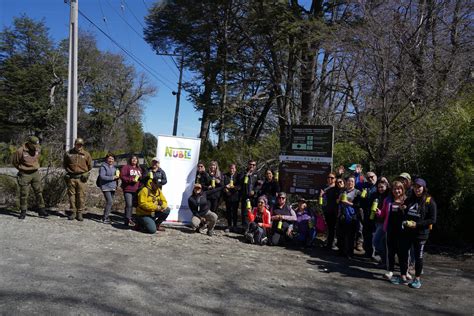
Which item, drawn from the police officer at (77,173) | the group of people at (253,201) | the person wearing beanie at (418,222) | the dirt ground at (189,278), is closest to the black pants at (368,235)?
the group of people at (253,201)

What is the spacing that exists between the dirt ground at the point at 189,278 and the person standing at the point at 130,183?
0.76 meters

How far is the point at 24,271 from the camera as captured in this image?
5781 mm

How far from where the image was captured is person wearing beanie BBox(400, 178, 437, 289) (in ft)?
21.1

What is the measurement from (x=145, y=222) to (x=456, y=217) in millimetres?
6851

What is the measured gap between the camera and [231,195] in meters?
10.4

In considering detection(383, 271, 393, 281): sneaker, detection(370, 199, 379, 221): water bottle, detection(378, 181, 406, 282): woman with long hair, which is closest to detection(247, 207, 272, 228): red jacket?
detection(370, 199, 379, 221): water bottle

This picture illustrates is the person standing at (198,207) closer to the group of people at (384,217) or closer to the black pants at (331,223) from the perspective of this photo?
the black pants at (331,223)

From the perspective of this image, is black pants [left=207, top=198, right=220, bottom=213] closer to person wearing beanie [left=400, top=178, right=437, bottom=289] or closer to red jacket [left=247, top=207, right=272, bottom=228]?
red jacket [left=247, top=207, right=272, bottom=228]

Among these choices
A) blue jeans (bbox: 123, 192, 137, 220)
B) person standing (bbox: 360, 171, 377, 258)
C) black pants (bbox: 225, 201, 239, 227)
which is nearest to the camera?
person standing (bbox: 360, 171, 377, 258)

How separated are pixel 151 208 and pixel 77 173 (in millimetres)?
1999

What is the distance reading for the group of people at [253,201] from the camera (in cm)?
832

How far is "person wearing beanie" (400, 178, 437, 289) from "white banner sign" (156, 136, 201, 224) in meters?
5.57

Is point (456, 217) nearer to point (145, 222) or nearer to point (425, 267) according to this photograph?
point (425, 267)

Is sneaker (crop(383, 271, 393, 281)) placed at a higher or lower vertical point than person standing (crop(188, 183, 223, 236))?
lower
